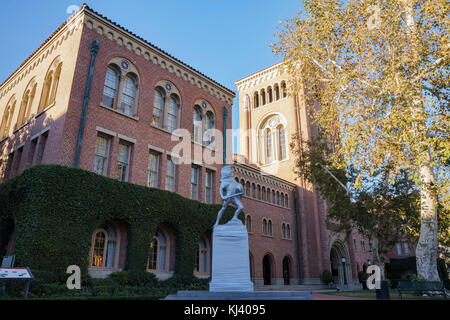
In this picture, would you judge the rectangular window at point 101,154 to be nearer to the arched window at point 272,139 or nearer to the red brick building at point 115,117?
the red brick building at point 115,117

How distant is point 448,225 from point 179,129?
1605 cm

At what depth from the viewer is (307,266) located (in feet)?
108

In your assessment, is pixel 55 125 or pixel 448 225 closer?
pixel 55 125

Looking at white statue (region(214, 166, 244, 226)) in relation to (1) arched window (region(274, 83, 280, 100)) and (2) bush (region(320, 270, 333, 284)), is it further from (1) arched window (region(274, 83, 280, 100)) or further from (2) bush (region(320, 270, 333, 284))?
(1) arched window (region(274, 83, 280, 100))

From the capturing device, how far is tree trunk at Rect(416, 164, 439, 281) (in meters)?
13.7

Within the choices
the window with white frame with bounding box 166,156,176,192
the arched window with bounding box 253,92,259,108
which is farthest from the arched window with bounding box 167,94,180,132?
the arched window with bounding box 253,92,259,108

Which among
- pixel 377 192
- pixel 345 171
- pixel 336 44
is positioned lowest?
pixel 377 192

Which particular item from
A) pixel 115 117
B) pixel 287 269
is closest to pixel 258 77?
pixel 287 269

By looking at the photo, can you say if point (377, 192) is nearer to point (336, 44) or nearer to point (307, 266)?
point (336, 44)

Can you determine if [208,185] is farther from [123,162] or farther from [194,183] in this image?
[123,162]

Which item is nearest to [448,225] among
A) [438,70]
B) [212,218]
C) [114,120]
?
[438,70]

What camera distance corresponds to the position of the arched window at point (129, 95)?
17.9 m

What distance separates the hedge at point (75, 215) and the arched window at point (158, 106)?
4462mm
